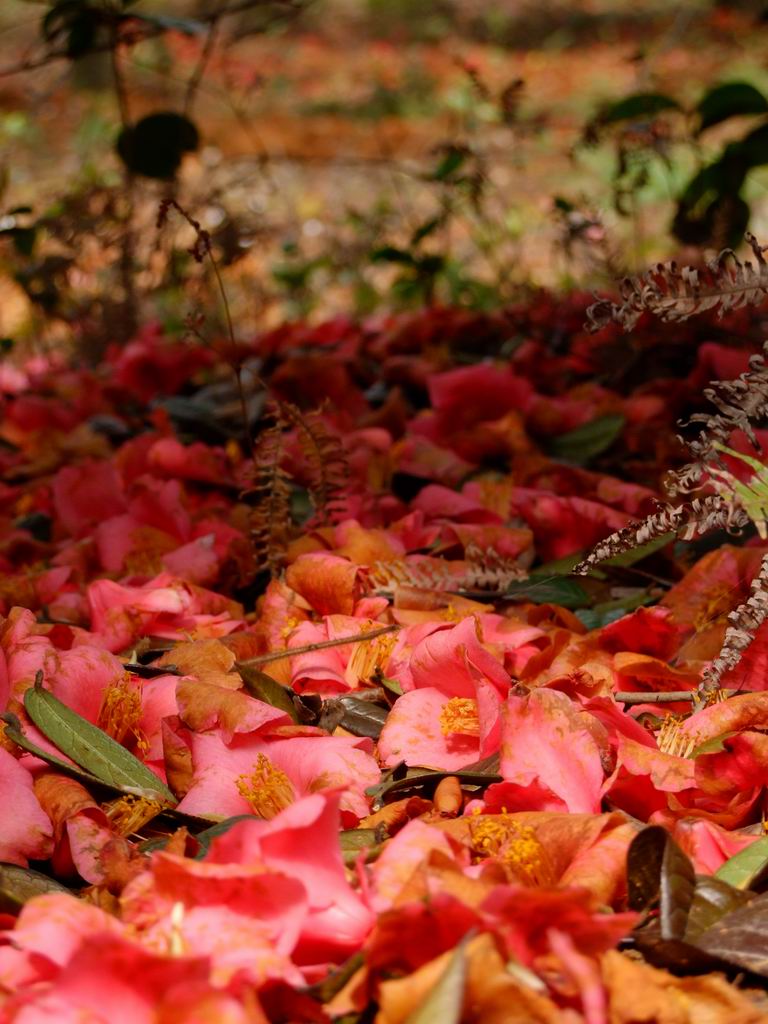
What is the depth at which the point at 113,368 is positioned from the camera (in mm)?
2988

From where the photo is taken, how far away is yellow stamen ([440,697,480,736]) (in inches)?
45.1

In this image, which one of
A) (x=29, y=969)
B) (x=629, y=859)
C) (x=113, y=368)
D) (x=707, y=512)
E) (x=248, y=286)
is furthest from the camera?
(x=248, y=286)

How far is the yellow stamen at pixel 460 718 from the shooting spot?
3.76ft

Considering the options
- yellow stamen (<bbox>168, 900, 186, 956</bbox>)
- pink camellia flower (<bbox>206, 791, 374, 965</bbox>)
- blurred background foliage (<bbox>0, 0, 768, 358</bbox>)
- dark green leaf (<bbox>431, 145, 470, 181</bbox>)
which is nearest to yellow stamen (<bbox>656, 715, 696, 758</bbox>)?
pink camellia flower (<bbox>206, 791, 374, 965</bbox>)

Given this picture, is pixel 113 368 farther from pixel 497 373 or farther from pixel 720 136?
pixel 720 136

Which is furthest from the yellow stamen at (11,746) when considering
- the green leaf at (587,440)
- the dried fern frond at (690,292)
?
the green leaf at (587,440)

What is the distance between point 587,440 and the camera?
2051mm

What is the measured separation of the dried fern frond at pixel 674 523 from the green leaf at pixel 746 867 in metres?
0.24

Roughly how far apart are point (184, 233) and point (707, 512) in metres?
4.80

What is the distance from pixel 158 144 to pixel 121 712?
1.87 metres

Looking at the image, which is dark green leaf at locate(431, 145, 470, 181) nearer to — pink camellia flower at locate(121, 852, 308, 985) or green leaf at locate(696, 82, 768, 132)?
green leaf at locate(696, 82, 768, 132)

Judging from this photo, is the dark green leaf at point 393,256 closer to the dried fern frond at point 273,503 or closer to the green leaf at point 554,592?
the dried fern frond at point 273,503

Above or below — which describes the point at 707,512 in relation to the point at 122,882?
above

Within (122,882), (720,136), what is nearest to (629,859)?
(122,882)
